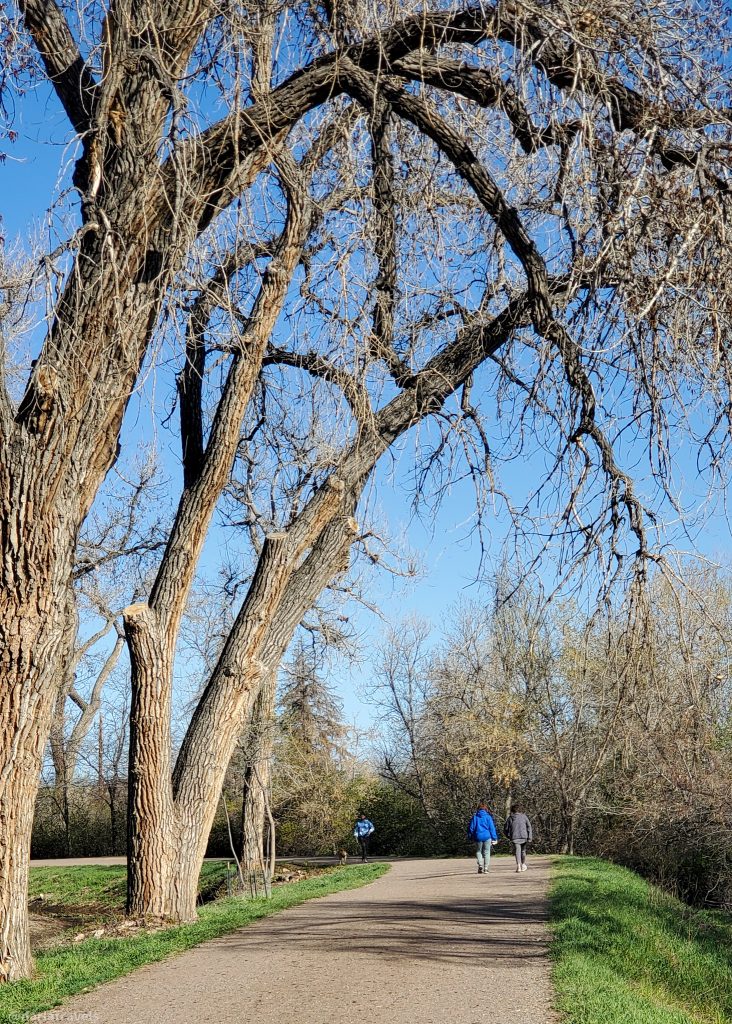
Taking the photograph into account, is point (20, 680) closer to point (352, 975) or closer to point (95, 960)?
point (95, 960)

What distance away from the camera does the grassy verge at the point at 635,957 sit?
22.2ft

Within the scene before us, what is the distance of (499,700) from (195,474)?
77.4ft

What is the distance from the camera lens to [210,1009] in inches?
257

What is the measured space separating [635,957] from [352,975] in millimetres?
3080

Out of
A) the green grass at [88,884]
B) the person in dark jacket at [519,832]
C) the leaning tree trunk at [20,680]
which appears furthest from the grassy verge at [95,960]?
the green grass at [88,884]

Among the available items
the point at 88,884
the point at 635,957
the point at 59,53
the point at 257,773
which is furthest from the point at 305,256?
the point at 88,884

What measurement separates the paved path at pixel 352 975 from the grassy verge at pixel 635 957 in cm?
27

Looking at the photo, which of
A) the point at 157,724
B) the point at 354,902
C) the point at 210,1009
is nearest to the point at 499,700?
the point at 354,902

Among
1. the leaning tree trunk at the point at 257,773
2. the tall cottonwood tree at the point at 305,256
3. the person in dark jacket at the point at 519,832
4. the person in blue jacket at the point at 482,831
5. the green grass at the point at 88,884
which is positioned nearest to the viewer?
the tall cottonwood tree at the point at 305,256

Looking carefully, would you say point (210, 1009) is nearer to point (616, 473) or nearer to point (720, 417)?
point (616, 473)

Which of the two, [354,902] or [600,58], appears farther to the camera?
[354,902]

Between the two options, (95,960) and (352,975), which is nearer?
(352,975)

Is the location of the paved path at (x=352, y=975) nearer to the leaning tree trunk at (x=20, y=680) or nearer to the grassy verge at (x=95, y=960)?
the grassy verge at (x=95, y=960)

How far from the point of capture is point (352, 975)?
7.62 m
